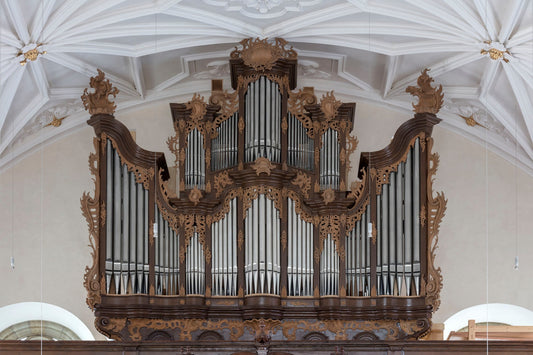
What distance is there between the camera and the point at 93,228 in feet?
64.3

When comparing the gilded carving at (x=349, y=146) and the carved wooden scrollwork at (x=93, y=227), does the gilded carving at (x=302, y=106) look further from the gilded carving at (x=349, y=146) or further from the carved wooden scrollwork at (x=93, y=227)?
the carved wooden scrollwork at (x=93, y=227)

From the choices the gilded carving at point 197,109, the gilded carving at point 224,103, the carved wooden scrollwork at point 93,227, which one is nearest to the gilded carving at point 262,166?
the gilded carving at point 224,103

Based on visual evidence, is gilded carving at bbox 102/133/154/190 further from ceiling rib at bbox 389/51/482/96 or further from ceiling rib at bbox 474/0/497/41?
ceiling rib at bbox 474/0/497/41

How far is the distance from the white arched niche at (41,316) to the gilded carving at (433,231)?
698cm

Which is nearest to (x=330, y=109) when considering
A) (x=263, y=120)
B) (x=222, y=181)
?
(x=263, y=120)

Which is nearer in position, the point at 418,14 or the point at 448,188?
the point at 418,14

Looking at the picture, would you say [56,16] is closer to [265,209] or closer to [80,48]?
[80,48]

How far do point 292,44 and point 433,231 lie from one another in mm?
4528

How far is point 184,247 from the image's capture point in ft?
64.6

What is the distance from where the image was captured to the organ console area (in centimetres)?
1930

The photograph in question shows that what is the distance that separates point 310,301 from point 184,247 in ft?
7.53

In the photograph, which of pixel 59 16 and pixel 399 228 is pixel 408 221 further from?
pixel 59 16

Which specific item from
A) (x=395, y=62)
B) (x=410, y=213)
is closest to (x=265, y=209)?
(x=410, y=213)

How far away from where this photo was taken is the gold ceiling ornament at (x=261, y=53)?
20625 millimetres
